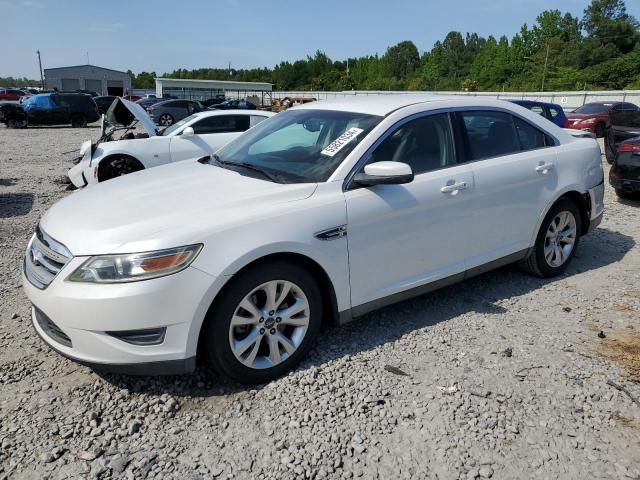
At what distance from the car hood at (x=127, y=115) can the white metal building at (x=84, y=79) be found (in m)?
70.8

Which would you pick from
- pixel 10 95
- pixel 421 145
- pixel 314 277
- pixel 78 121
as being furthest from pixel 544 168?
pixel 10 95

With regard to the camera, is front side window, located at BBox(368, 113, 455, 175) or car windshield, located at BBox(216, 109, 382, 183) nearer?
car windshield, located at BBox(216, 109, 382, 183)

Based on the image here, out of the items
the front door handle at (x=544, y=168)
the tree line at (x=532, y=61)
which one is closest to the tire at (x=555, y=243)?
the front door handle at (x=544, y=168)

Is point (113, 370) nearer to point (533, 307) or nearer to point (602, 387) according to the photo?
point (602, 387)

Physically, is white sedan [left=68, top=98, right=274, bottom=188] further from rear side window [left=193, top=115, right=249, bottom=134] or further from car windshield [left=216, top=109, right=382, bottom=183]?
car windshield [left=216, top=109, right=382, bottom=183]

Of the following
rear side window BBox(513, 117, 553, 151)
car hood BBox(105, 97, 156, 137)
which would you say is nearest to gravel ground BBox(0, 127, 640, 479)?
rear side window BBox(513, 117, 553, 151)

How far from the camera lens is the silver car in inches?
1080

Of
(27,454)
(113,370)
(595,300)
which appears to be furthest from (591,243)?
(27,454)

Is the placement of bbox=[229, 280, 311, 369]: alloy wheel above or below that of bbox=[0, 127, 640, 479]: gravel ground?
above

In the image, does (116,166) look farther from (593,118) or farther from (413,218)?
(593,118)

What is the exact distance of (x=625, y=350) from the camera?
348 cm

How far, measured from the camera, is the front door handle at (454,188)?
3.62 meters

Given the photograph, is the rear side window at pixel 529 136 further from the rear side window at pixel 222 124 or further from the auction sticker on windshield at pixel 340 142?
the rear side window at pixel 222 124

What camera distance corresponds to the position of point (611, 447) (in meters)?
2.53
